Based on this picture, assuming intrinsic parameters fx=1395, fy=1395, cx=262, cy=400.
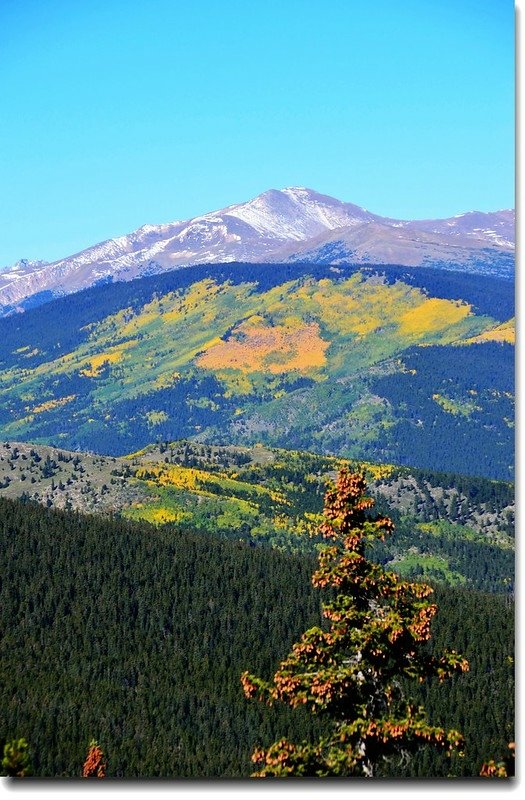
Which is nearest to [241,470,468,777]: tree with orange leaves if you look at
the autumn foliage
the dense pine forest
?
the autumn foliage

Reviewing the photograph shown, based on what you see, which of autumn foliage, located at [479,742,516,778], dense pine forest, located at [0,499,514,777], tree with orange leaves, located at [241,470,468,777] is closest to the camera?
tree with orange leaves, located at [241,470,468,777]

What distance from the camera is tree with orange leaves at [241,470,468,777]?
45406mm

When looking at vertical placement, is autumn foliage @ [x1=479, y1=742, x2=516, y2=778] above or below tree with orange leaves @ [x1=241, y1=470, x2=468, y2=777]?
below

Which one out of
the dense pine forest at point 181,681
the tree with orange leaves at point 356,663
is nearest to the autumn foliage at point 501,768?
the tree with orange leaves at point 356,663

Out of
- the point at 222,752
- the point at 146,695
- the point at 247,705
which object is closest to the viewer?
the point at 222,752

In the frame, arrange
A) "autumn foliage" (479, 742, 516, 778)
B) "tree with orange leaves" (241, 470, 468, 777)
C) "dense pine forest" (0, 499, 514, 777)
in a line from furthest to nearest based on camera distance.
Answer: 1. "dense pine forest" (0, 499, 514, 777)
2. "autumn foliage" (479, 742, 516, 778)
3. "tree with orange leaves" (241, 470, 468, 777)

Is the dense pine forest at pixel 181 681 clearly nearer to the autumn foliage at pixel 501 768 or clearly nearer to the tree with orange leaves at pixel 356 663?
the autumn foliage at pixel 501 768

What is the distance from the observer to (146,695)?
5945 inches

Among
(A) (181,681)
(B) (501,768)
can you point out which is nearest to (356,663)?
(B) (501,768)

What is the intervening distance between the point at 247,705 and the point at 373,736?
90.6 m

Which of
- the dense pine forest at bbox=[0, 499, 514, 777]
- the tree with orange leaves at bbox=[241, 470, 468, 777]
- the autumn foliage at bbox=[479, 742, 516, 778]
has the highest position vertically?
the tree with orange leaves at bbox=[241, 470, 468, 777]

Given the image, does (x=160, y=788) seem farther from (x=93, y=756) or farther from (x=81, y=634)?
(x=81, y=634)

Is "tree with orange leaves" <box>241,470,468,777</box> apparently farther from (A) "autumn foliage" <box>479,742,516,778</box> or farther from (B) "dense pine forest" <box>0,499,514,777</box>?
(B) "dense pine forest" <box>0,499,514,777</box>

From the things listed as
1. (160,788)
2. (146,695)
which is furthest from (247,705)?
(160,788)
